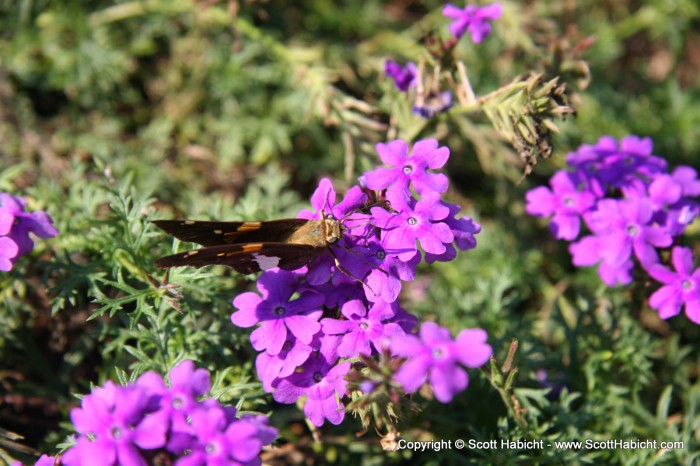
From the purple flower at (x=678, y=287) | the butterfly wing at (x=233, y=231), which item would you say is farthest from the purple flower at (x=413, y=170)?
the purple flower at (x=678, y=287)

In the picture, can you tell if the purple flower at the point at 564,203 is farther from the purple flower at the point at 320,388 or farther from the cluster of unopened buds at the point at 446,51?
the purple flower at the point at 320,388

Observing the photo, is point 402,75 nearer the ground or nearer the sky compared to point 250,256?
nearer the sky

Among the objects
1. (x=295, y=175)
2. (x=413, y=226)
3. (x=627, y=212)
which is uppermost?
(x=413, y=226)

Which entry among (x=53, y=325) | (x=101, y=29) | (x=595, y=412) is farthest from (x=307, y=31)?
(x=595, y=412)

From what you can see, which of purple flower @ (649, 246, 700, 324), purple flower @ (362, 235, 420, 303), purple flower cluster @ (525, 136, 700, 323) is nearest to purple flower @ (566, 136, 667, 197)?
purple flower cluster @ (525, 136, 700, 323)

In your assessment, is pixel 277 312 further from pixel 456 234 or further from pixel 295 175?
pixel 295 175

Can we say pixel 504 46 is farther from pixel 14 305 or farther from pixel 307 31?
pixel 14 305

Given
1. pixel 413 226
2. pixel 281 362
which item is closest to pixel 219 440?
pixel 281 362
